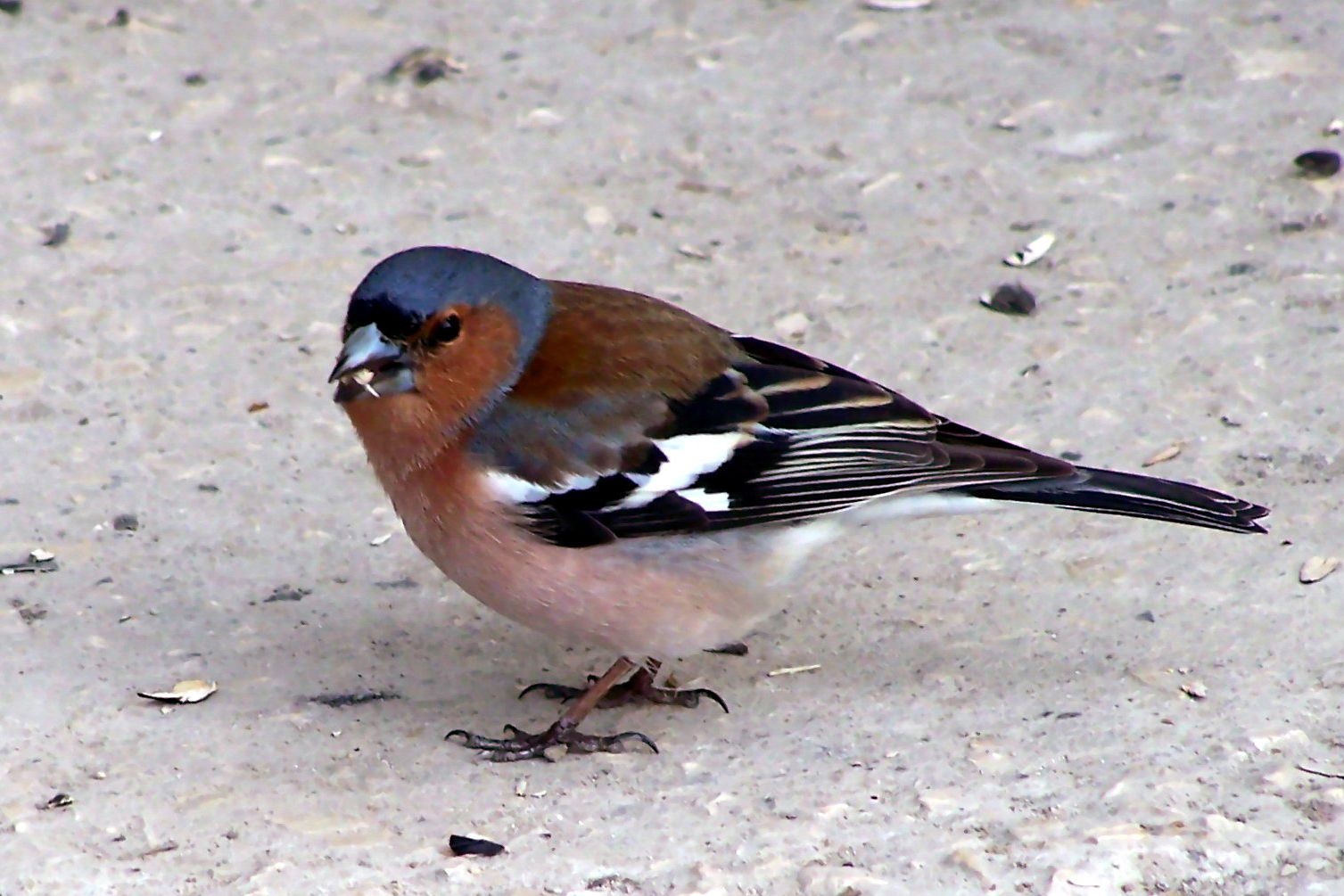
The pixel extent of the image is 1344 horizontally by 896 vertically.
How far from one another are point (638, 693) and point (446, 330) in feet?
3.18

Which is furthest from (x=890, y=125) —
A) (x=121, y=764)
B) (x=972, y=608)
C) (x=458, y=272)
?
(x=121, y=764)

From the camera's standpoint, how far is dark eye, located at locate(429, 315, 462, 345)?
3947 mm

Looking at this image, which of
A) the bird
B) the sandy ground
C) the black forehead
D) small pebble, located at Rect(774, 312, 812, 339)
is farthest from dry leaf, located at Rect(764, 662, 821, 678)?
small pebble, located at Rect(774, 312, 812, 339)

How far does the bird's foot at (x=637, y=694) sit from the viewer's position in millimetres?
4273

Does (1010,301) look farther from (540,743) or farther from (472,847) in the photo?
(472,847)

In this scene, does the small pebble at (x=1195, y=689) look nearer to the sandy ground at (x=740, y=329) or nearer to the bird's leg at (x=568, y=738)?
the sandy ground at (x=740, y=329)

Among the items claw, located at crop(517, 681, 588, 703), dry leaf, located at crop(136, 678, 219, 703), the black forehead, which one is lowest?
claw, located at crop(517, 681, 588, 703)

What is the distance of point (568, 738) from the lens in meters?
4.06

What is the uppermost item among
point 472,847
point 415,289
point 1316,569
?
point 415,289

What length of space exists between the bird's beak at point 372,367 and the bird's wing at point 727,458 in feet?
0.71

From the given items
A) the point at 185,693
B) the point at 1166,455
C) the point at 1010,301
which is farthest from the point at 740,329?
the point at 185,693

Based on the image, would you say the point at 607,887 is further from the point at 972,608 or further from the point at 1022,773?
the point at 972,608

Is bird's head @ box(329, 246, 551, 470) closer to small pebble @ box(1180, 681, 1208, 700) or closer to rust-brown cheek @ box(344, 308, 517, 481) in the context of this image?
rust-brown cheek @ box(344, 308, 517, 481)

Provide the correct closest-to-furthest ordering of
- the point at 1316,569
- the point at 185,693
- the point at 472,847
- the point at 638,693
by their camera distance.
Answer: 1. the point at 472,847
2. the point at 185,693
3. the point at 638,693
4. the point at 1316,569
